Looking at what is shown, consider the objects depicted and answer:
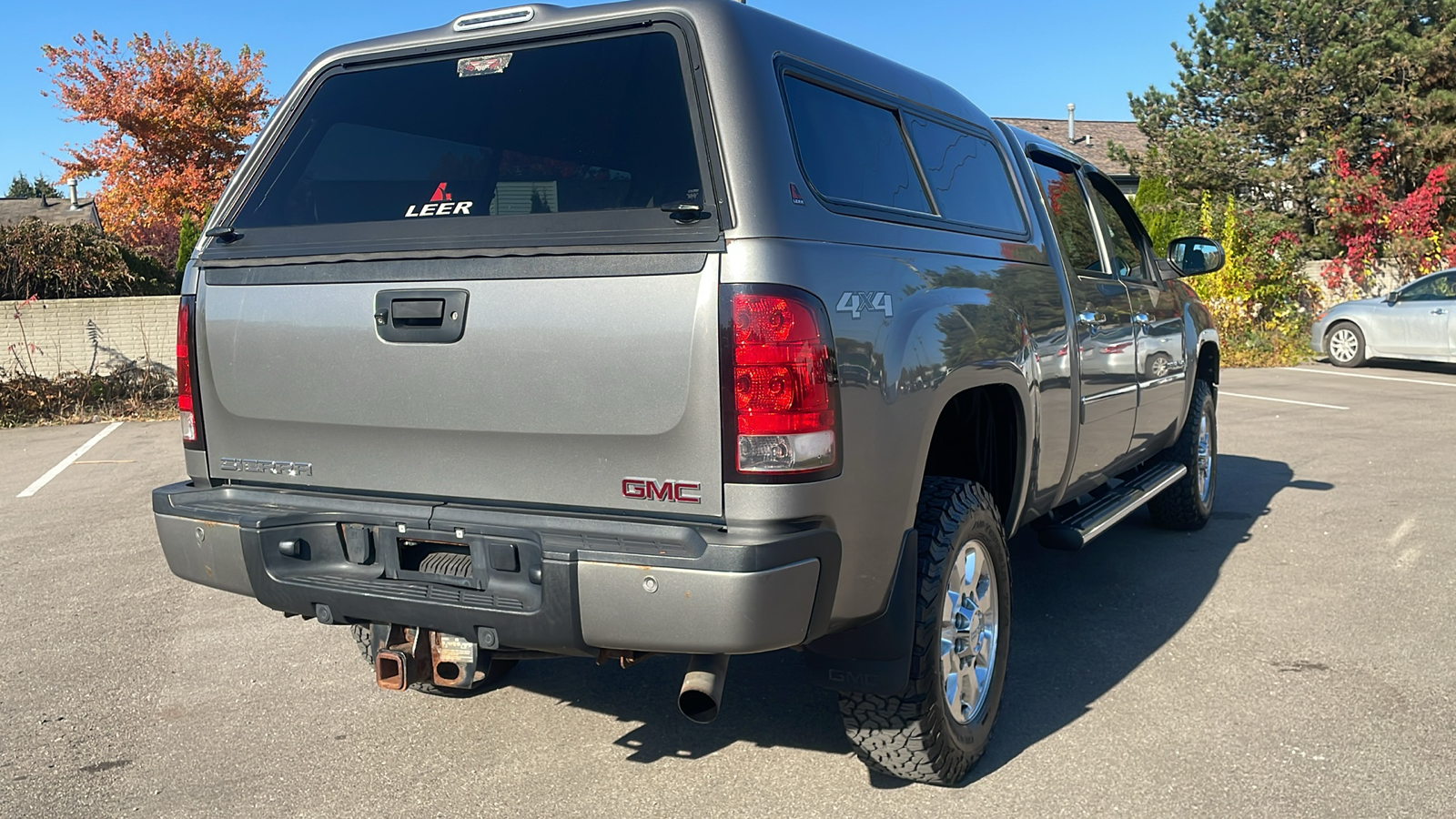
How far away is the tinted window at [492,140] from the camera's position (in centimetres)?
308

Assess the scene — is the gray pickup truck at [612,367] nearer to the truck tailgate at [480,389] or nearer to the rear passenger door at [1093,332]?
the truck tailgate at [480,389]

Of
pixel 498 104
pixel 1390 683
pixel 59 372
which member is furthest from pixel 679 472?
pixel 59 372

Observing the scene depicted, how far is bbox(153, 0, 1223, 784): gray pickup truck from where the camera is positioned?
9.27ft

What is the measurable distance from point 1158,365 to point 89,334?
1266cm

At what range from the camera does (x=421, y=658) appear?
3.28 meters

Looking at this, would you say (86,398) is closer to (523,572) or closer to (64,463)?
(64,463)

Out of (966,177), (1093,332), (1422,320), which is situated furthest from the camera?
(1422,320)

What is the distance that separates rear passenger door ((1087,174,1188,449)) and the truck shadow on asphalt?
70cm

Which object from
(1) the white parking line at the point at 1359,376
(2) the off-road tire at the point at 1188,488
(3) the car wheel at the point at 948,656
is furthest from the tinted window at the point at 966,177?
(1) the white parking line at the point at 1359,376

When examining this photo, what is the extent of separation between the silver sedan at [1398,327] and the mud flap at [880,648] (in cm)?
1600

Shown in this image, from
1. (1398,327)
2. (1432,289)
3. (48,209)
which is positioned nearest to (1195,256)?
(1398,327)

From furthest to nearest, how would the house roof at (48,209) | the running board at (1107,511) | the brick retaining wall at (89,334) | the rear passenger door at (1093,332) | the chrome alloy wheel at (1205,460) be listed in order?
the house roof at (48,209) → the brick retaining wall at (89,334) → the chrome alloy wheel at (1205,460) → the rear passenger door at (1093,332) → the running board at (1107,511)

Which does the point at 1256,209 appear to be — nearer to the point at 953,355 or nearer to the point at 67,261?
the point at 67,261

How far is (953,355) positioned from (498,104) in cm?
149
